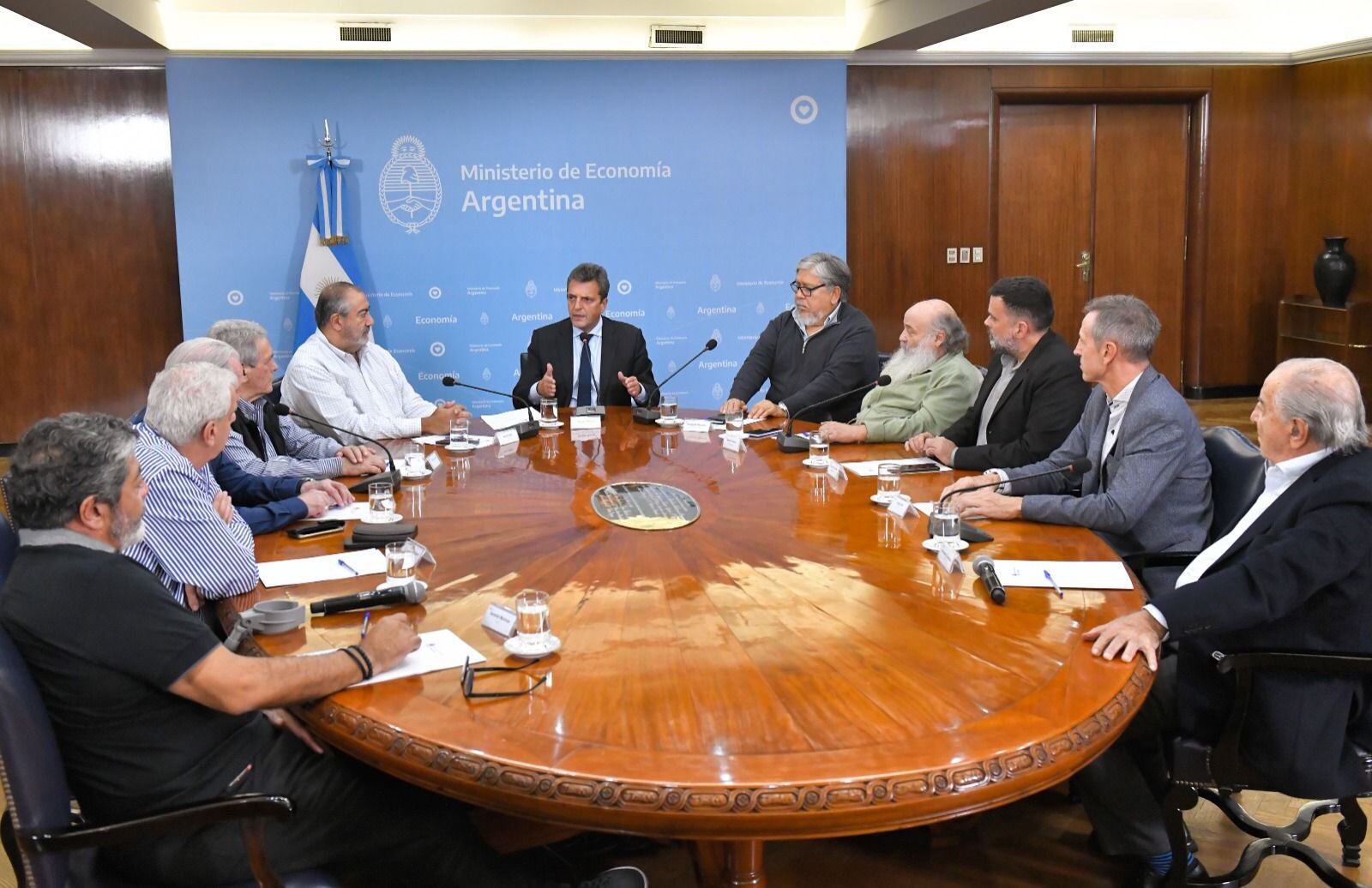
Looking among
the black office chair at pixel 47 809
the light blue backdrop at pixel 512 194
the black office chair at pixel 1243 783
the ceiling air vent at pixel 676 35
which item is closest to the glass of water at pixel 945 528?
the black office chair at pixel 1243 783

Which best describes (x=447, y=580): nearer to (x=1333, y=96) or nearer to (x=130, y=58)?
(x=130, y=58)

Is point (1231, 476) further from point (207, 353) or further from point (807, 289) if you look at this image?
point (207, 353)

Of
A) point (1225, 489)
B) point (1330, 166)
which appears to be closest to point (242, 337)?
point (1225, 489)

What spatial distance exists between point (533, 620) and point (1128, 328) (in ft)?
6.34

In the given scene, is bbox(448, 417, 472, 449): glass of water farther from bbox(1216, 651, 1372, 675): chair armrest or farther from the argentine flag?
the argentine flag

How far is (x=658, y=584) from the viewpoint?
2574mm

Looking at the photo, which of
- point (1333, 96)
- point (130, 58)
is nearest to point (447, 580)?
point (130, 58)

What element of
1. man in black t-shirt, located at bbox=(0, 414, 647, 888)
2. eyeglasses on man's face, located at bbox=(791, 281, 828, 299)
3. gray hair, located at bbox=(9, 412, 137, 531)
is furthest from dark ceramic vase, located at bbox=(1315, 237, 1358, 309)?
gray hair, located at bbox=(9, 412, 137, 531)

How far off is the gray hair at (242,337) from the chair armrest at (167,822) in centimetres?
212

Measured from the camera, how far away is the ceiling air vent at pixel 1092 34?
8.37 metres

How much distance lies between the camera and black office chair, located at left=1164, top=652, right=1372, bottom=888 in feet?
7.55

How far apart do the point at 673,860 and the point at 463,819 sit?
0.79 m

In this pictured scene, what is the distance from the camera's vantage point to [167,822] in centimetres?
182

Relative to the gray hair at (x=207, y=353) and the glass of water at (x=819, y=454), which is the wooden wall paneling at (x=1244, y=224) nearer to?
the glass of water at (x=819, y=454)
